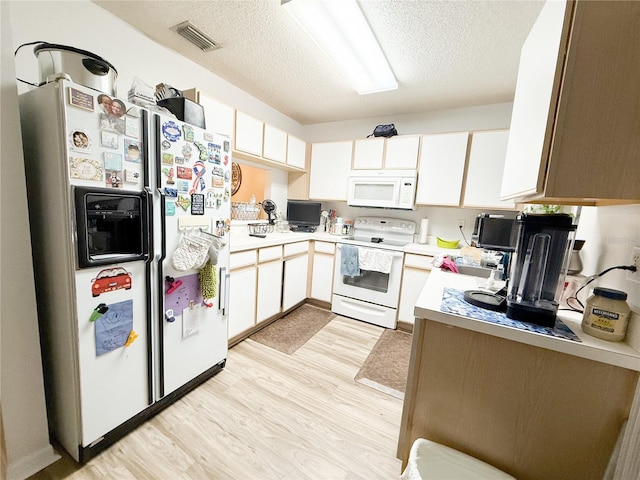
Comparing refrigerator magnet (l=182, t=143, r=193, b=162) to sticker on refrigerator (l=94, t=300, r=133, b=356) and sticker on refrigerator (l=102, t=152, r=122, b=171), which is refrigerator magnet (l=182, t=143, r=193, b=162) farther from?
sticker on refrigerator (l=94, t=300, r=133, b=356)

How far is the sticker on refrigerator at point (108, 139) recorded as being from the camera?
3.60 ft

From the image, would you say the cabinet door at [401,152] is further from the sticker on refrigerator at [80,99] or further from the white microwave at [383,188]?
the sticker on refrigerator at [80,99]

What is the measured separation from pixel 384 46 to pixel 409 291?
218 cm

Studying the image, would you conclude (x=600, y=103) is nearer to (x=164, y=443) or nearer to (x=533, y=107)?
(x=533, y=107)

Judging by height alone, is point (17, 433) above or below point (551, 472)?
below

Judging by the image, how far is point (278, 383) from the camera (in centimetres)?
180

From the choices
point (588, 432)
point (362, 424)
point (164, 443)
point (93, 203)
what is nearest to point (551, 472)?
point (588, 432)

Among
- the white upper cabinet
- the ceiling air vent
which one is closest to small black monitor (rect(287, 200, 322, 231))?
the ceiling air vent

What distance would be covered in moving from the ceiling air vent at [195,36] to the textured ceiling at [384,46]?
0.05m

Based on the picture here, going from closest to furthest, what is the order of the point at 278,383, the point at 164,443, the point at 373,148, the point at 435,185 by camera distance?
the point at 164,443 → the point at 278,383 → the point at 435,185 → the point at 373,148

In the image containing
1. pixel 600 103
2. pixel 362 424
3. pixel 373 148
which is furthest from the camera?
pixel 373 148

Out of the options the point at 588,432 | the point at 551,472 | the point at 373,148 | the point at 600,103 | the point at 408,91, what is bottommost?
the point at 551,472

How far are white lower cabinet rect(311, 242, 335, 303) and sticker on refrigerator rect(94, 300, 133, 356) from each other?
6.88 feet

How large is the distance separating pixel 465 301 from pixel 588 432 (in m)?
0.51
